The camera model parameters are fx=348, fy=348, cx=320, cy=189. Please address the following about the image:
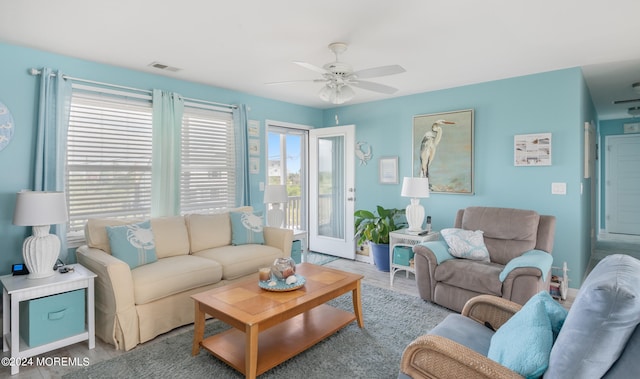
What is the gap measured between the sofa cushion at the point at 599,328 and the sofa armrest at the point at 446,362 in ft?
0.71

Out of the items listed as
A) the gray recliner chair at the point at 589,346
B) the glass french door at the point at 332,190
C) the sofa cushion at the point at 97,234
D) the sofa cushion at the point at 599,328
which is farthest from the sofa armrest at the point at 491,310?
the glass french door at the point at 332,190

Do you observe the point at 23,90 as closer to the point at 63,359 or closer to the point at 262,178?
the point at 63,359

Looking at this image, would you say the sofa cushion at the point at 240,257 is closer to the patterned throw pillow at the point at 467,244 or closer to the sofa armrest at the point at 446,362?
the patterned throw pillow at the point at 467,244

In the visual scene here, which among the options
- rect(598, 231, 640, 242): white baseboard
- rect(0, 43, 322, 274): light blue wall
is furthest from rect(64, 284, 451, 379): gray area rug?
rect(598, 231, 640, 242): white baseboard

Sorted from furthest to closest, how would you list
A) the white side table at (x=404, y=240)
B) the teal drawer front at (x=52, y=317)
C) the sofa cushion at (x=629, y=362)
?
the white side table at (x=404, y=240), the teal drawer front at (x=52, y=317), the sofa cushion at (x=629, y=362)

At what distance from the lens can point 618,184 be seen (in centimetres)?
690

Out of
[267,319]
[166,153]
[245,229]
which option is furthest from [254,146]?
[267,319]

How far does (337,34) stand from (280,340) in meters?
2.36

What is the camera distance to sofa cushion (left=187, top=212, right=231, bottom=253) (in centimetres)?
367

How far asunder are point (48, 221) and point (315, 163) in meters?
3.67

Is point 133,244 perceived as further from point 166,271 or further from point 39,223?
point 39,223

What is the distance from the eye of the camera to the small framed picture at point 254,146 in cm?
483

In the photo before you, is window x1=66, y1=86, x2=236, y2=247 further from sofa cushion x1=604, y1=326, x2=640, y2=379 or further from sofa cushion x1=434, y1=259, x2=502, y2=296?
sofa cushion x1=604, y1=326, x2=640, y2=379

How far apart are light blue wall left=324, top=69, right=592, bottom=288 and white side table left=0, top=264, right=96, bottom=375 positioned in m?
3.81
